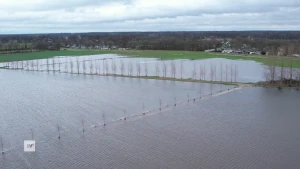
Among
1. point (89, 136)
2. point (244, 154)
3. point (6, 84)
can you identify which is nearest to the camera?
point (244, 154)

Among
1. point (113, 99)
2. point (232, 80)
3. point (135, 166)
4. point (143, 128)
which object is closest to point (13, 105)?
point (113, 99)

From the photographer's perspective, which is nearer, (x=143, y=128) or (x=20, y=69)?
(x=143, y=128)

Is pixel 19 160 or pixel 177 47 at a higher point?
pixel 177 47

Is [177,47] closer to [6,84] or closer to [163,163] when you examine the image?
[6,84]

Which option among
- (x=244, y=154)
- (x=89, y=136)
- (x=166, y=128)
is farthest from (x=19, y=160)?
(x=244, y=154)

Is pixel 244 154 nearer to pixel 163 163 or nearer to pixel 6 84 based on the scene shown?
pixel 163 163

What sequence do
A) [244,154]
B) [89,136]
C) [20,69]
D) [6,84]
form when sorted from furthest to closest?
[20,69]
[6,84]
[89,136]
[244,154]
